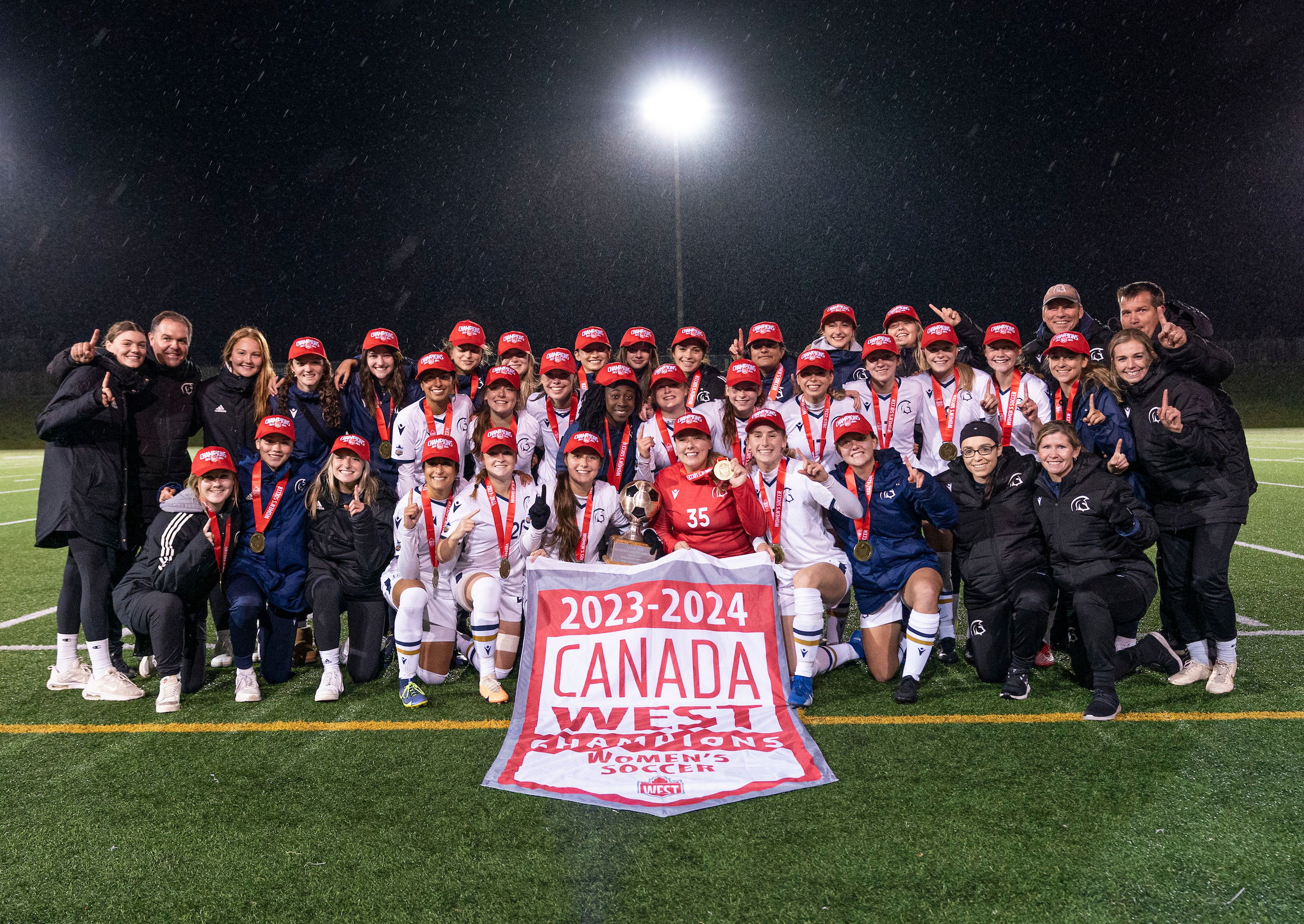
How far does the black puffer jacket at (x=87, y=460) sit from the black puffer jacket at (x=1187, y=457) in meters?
5.73

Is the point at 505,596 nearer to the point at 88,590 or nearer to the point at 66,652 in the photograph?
the point at 88,590

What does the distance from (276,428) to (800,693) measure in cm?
334

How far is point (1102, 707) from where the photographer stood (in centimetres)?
396

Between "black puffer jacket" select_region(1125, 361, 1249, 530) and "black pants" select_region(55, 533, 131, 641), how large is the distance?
5.89 meters

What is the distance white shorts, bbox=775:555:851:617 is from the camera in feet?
15.3

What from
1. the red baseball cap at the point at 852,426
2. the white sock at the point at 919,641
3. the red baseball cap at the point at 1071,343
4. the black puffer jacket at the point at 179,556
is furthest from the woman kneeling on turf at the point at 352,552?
the red baseball cap at the point at 1071,343

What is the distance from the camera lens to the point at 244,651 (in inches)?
181

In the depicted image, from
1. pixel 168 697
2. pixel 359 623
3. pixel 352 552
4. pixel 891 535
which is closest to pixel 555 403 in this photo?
pixel 352 552

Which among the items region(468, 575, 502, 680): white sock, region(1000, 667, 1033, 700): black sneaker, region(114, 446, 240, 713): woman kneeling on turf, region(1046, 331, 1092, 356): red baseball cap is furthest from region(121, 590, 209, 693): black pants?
region(1046, 331, 1092, 356): red baseball cap

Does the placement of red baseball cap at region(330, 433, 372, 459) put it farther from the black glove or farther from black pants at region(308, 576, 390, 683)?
the black glove

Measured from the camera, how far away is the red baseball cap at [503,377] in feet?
17.5

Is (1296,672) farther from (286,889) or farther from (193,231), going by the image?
(193,231)

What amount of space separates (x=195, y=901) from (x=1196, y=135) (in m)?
36.4

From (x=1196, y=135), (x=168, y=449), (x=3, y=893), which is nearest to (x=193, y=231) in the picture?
(x=168, y=449)
